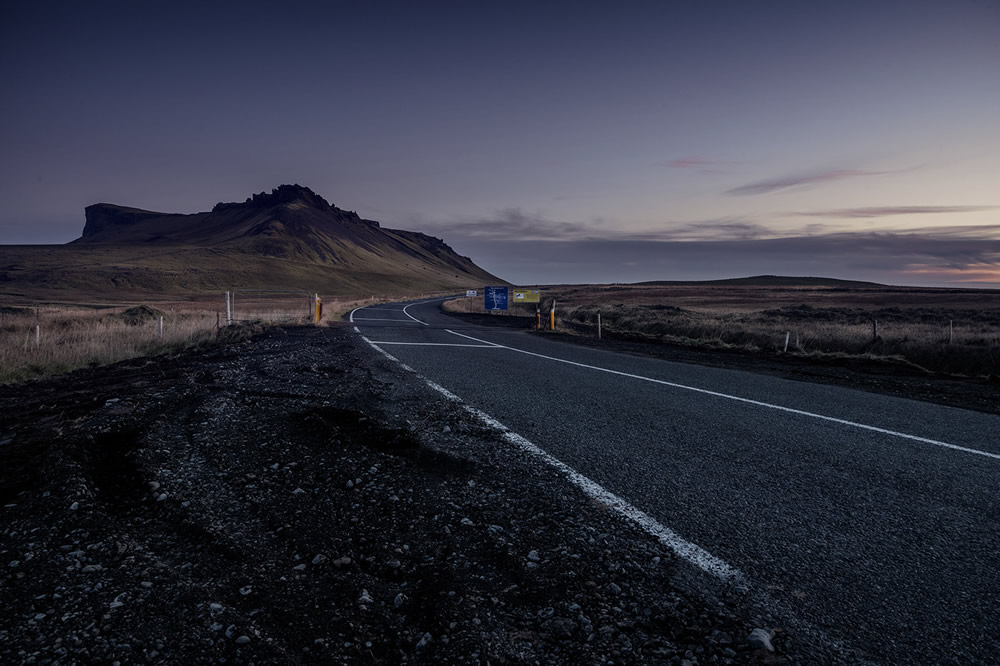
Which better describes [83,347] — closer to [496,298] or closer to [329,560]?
[329,560]

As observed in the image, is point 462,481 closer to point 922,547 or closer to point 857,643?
point 857,643

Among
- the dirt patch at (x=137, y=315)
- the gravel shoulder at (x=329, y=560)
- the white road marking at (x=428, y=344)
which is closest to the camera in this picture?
the gravel shoulder at (x=329, y=560)

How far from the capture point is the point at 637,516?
3307 millimetres

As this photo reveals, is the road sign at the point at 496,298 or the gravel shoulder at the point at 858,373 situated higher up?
the road sign at the point at 496,298

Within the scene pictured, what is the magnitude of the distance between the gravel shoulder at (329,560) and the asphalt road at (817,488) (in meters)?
0.39

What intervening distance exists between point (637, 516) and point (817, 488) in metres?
1.59

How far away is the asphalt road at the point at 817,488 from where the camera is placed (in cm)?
237

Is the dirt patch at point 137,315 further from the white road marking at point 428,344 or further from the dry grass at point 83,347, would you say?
the white road marking at point 428,344

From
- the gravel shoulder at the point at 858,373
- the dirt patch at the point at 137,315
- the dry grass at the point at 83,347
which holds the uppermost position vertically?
the dirt patch at the point at 137,315

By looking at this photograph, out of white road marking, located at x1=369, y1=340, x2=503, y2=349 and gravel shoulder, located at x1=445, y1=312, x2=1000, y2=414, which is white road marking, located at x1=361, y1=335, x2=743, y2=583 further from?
white road marking, located at x1=369, y1=340, x2=503, y2=349

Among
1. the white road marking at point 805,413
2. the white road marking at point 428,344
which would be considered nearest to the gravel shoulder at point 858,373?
the white road marking at point 805,413

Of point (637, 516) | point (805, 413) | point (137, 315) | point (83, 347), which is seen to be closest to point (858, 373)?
point (805, 413)

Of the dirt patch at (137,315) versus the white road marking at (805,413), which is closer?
the white road marking at (805,413)

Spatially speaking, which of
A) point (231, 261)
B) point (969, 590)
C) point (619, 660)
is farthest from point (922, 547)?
point (231, 261)
